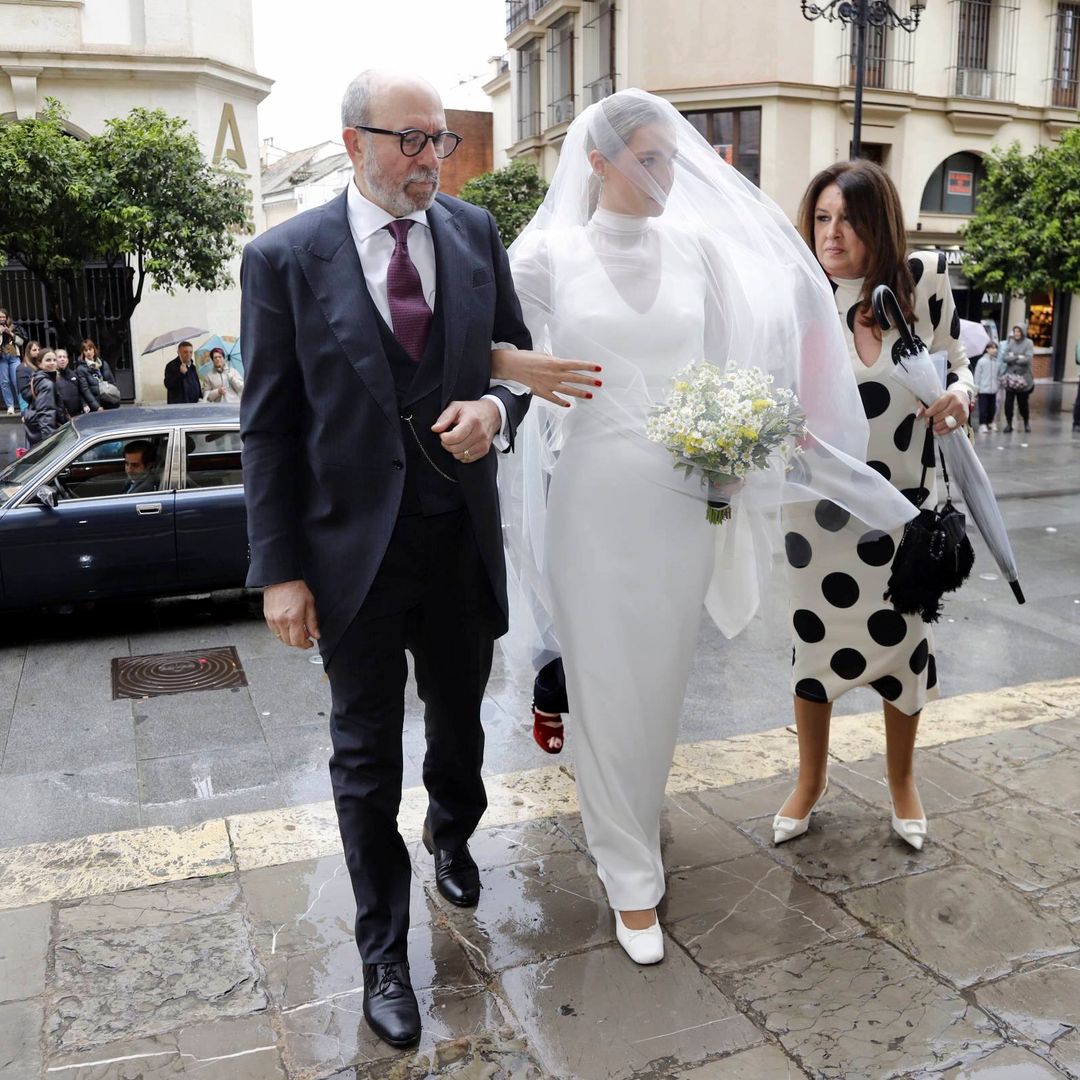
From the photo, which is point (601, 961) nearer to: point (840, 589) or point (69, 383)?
point (840, 589)

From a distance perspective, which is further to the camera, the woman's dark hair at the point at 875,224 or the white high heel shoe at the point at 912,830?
the white high heel shoe at the point at 912,830

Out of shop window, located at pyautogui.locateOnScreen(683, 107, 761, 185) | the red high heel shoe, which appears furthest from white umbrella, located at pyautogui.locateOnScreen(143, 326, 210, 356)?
shop window, located at pyautogui.locateOnScreen(683, 107, 761, 185)

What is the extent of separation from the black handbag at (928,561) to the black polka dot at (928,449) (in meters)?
0.18

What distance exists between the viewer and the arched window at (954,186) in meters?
30.0

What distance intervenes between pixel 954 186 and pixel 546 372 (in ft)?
102

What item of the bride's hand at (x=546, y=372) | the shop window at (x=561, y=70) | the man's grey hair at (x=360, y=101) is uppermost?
the shop window at (x=561, y=70)

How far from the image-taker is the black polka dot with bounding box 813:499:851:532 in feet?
11.2

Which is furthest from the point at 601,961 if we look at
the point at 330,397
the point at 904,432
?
the point at 904,432

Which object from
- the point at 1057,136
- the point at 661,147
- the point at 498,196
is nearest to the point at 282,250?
the point at 661,147

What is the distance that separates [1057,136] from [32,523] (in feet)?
104

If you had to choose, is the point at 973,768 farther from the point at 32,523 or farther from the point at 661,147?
the point at 32,523

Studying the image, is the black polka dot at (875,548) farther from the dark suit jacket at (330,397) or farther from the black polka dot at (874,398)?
the dark suit jacket at (330,397)

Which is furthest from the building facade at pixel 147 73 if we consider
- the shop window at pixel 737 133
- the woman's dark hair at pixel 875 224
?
the woman's dark hair at pixel 875 224

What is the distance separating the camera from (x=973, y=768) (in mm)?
4152
